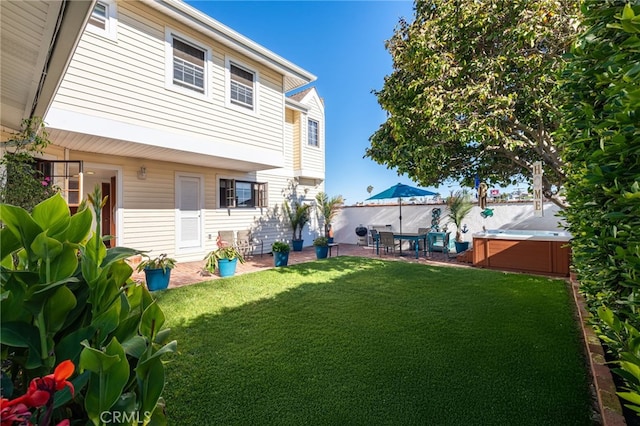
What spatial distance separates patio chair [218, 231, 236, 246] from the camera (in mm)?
9648

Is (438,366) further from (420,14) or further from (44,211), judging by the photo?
(420,14)

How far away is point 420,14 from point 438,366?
7.60 metres

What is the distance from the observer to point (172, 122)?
7121 mm

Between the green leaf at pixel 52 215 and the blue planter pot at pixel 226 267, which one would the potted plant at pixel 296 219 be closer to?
the blue planter pot at pixel 226 267

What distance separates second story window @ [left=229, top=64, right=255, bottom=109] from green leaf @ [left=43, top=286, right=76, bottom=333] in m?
8.51

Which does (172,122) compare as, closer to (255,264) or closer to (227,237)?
(227,237)

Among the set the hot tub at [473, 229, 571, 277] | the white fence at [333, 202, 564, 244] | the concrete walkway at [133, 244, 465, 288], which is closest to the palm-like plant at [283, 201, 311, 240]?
the concrete walkway at [133, 244, 465, 288]

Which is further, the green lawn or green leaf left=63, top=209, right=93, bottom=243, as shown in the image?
the green lawn

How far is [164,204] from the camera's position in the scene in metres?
8.49

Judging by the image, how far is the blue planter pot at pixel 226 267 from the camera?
7.00m

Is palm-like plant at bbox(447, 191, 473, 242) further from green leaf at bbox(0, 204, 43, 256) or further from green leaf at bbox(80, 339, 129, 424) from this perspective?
green leaf at bbox(0, 204, 43, 256)

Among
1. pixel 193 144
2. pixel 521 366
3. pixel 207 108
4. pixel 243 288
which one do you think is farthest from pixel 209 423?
pixel 207 108

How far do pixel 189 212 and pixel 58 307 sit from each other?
8.74 m

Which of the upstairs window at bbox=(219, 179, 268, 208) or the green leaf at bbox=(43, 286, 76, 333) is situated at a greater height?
the upstairs window at bbox=(219, 179, 268, 208)
